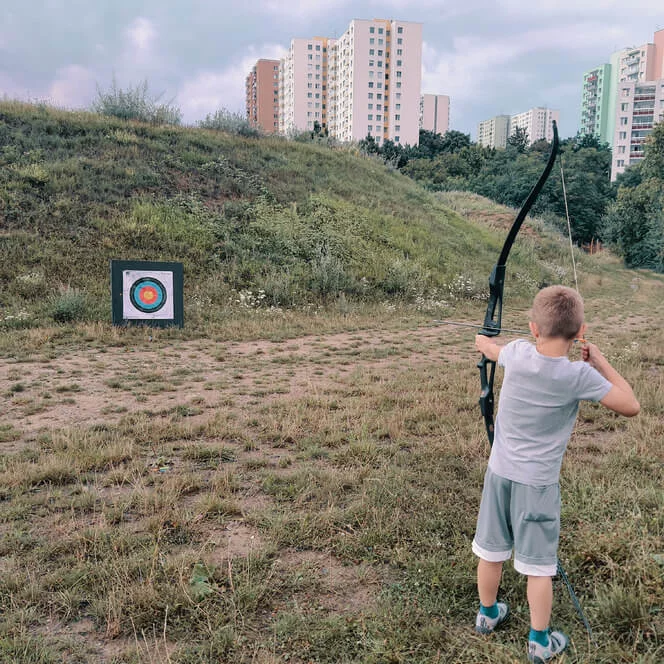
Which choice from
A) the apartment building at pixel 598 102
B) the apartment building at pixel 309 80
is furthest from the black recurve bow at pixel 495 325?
the apartment building at pixel 598 102

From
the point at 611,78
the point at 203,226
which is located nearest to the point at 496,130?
the point at 611,78

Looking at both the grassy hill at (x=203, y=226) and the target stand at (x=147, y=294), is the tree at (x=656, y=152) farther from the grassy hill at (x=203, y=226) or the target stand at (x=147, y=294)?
the target stand at (x=147, y=294)

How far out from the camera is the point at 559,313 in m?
1.85

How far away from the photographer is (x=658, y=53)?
77000mm

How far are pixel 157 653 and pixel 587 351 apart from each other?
1872 mm

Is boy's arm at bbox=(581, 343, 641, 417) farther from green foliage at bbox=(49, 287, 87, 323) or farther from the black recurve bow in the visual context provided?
green foliage at bbox=(49, 287, 87, 323)

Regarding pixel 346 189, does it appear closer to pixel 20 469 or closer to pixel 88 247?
pixel 88 247

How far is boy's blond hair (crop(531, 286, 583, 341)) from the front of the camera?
1.84 meters

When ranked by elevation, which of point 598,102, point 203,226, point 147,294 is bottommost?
point 147,294

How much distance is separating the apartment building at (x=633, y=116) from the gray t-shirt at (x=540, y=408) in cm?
7169

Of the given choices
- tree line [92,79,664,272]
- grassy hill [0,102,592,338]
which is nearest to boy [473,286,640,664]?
grassy hill [0,102,592,338]

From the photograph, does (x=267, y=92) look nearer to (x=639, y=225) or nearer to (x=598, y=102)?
(x=598, y=102)

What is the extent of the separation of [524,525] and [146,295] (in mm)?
8118

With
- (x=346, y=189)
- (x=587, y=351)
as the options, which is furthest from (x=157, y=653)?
(x=346, y=189)
